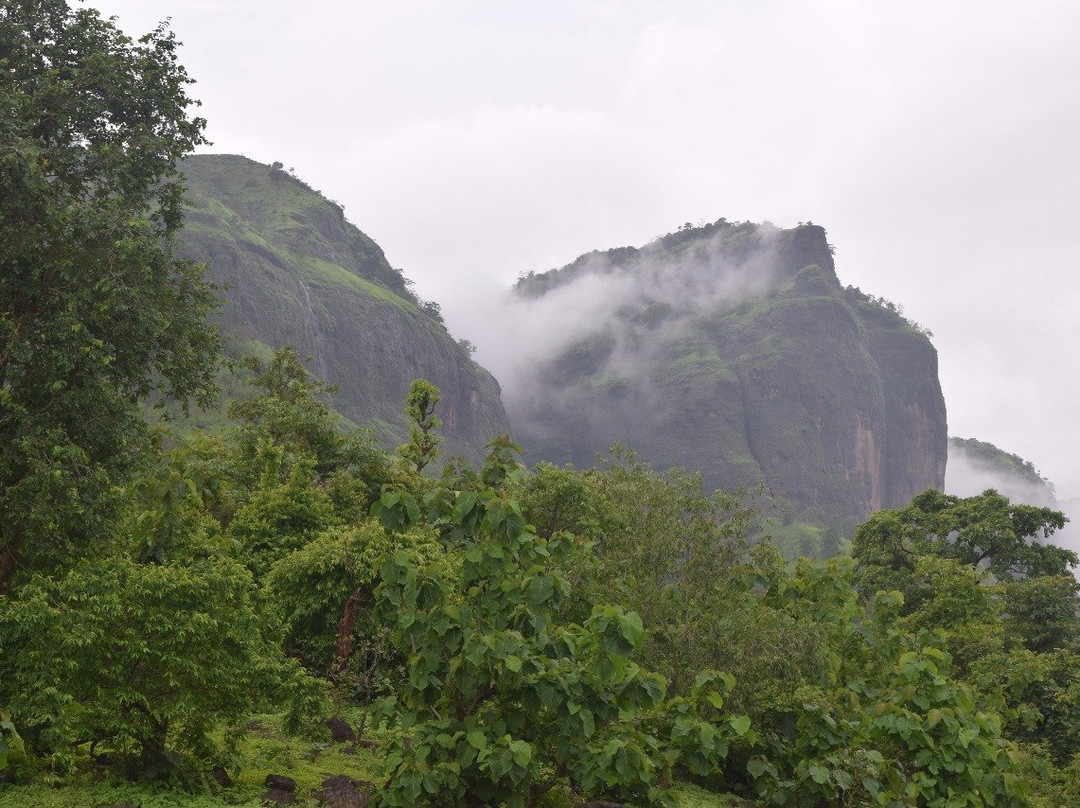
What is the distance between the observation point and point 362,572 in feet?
54.5

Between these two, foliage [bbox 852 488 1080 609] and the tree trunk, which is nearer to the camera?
the tree trunk

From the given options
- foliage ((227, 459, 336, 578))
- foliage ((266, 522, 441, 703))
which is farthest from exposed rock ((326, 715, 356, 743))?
foliage ((227, 459, 336, 578))

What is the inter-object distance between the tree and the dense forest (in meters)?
0.04

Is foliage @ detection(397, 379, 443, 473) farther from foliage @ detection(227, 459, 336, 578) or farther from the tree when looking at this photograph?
the tree

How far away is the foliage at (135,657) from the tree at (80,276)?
244cm

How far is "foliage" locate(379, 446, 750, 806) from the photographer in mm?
7754

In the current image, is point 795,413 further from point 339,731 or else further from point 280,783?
point 280,783

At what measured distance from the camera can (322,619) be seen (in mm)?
18188

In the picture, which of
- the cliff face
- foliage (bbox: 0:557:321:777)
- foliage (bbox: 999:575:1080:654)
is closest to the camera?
foliage (bbox: 0:557:321:777)

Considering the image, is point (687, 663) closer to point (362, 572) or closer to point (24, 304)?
point (362, 572)

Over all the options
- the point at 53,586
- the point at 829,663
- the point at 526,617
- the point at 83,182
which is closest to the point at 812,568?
the point at 829,663

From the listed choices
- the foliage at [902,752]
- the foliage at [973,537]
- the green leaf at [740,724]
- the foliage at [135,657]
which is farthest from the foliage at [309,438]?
the foliage at [973,537]

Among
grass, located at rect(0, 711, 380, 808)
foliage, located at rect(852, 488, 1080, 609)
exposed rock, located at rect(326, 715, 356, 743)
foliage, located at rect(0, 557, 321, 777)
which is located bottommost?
grass, located at rect(0, 711, 380, 808)

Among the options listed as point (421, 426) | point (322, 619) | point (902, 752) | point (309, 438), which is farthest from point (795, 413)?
point (902, 752)
